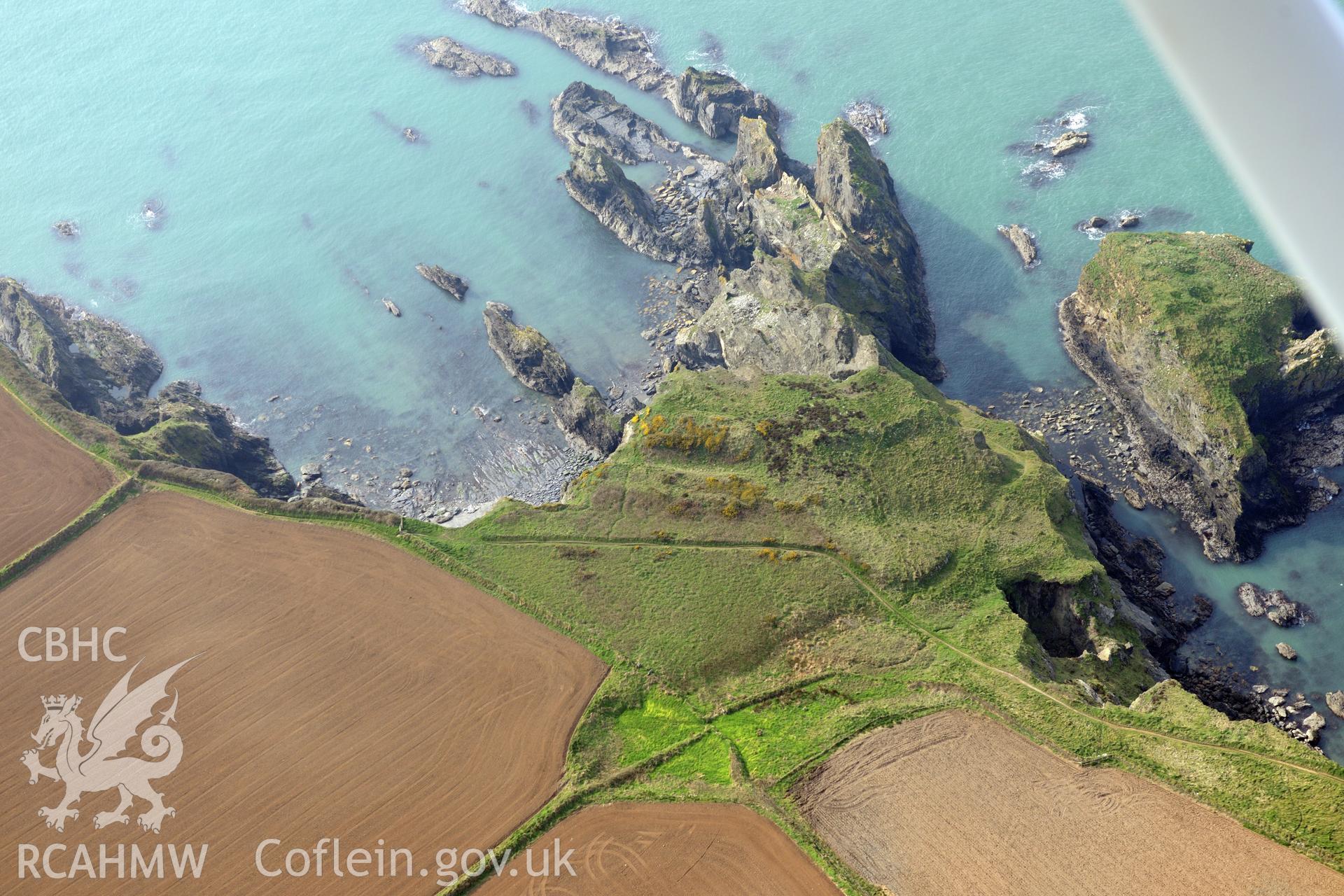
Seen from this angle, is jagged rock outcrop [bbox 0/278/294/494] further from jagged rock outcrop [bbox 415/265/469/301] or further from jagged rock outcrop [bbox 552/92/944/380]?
jagged rock outcrop [bbox 552/92/944/380]

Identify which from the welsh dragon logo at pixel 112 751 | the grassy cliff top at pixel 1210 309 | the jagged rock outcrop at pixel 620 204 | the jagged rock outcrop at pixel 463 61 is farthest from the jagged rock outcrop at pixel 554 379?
the jagged rock outcrop at pixel 463 61

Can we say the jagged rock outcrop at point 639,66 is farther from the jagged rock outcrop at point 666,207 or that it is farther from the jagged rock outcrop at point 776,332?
the jagged rock outcrop at point 776,332

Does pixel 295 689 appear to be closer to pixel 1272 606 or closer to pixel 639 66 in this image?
pixel 1272 606

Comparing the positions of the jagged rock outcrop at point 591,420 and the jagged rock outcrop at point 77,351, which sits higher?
the jagged rock outcrop at point 591,420

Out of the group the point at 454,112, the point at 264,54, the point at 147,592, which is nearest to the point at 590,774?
the point at 147,592

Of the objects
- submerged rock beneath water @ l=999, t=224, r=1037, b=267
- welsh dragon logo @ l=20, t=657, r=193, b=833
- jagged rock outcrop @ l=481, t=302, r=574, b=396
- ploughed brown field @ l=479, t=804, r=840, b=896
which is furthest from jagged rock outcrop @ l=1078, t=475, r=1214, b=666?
welsh dragon logo @ l=20, t=657, r=193, b=833
